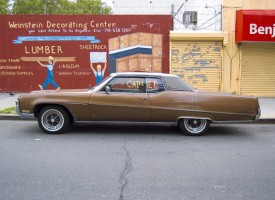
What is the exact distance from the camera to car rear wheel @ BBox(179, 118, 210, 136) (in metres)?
8.47

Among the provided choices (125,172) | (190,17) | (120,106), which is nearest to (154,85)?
(120,106)

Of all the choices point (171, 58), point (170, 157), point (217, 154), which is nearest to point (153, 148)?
point (170, 157)

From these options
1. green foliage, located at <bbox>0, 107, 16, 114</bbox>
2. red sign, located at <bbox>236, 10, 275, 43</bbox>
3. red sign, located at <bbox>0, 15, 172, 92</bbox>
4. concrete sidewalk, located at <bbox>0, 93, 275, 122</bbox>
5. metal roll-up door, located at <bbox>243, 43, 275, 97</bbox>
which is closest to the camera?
concrete sidewalk, located at <bbox>0, 93, 275, 122</bbox>

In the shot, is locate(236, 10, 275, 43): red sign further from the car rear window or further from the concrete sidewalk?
the car rear window

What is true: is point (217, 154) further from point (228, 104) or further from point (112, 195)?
point (112, 195)

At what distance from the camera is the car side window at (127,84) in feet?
27.9

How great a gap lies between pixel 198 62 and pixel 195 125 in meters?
6.82

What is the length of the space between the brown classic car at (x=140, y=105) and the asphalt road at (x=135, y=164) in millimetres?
395

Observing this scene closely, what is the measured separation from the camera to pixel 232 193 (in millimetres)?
4742

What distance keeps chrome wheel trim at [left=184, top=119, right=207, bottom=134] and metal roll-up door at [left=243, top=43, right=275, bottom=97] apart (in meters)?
7.26

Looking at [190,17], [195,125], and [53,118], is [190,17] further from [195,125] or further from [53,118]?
[53,118]

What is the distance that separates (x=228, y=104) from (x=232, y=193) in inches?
153

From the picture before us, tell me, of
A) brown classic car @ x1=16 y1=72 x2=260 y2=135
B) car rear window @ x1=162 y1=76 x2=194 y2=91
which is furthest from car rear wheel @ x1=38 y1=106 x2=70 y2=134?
car rear window @ x1=162 y1=76 x2=194 y2=91

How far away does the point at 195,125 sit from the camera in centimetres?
855
